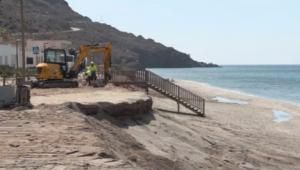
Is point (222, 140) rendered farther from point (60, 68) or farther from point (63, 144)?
point (60, 68)

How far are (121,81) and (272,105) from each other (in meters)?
16.7

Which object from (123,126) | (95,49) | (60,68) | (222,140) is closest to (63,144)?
(123,126)

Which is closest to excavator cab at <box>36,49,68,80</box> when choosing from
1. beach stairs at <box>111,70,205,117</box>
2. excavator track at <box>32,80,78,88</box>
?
excavator track at <box>32,80,78,88</box>

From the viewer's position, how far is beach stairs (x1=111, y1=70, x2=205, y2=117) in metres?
34.6

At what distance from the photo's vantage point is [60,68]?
37156 mm

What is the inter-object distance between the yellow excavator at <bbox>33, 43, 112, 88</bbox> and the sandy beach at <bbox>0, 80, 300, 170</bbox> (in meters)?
4.50

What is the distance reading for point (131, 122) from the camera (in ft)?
80.7

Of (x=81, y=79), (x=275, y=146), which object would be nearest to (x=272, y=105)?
(x=81, y=79)

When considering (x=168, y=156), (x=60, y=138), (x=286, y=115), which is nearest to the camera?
(x=60, y=138)

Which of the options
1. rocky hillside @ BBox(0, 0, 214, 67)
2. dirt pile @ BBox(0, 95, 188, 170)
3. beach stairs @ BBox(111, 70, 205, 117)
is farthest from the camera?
rocky hillside @ BBox(0, 0, 214, 67)

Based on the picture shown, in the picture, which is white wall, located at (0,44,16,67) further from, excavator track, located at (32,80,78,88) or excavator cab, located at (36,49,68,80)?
excavator track, located at (32,80,78,88)

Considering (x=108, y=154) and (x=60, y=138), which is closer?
(x=108, y=154)

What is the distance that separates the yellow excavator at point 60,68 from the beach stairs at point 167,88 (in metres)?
2.16

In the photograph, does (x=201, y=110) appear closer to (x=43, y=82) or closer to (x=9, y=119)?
(x=43, y=82)
